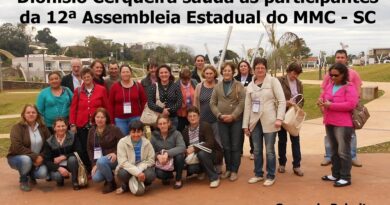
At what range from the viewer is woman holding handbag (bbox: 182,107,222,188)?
5.68 meters

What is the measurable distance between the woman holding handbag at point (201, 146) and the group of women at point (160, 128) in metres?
0.01

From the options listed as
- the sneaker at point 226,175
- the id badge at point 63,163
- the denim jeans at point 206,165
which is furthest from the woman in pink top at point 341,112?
the id badge at point 63,163

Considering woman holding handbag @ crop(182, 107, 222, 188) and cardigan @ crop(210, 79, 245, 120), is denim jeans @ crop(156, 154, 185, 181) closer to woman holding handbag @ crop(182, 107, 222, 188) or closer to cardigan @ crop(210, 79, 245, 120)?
woman holding handbag @ crop(182, 107, 222, 188)

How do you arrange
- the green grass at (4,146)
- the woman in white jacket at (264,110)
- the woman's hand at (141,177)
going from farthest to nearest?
the green grass at (4,146)
the woman in white jacket at (264,110)
the woman's hand at (141,177)

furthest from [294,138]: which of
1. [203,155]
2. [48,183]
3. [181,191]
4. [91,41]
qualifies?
[91,41]

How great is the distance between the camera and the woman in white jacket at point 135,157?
17.6ft

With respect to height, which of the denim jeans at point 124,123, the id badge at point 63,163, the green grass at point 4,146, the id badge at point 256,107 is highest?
the id badge at point 256,107

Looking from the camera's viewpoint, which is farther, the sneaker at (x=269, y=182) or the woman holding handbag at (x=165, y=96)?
the woman holding handbag at (x=165, y=96)

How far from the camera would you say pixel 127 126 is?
6121 mm

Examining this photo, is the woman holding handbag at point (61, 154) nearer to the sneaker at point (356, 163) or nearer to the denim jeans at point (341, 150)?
the denim jeans at point (341, 150)

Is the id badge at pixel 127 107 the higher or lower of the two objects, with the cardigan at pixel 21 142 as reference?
higher

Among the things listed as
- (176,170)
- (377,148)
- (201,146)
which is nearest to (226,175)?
(201,146)

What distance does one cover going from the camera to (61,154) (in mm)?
5887

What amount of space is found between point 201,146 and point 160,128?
598mm
